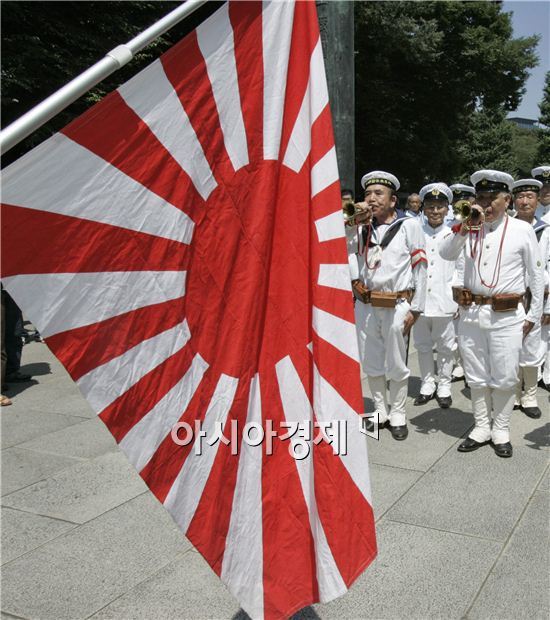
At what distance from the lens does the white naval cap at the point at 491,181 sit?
5270 millimetres

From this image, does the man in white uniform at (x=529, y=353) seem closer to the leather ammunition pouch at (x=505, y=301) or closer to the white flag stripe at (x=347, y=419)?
the leather ammunition pouch at (x=505, y=301)

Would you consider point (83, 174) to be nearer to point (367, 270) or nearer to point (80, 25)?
point (367, 270)

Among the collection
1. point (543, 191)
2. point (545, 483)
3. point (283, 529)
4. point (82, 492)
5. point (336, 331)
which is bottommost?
point (545, 483)

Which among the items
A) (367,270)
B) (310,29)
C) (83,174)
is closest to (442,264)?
(367,270)

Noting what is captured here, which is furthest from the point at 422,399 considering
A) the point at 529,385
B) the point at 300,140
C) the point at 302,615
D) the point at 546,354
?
the point at 300,140

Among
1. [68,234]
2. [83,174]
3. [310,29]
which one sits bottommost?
[68,234]

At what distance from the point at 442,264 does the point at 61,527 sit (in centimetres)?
488

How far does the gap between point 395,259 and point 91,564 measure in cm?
343

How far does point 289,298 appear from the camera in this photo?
2467 mm

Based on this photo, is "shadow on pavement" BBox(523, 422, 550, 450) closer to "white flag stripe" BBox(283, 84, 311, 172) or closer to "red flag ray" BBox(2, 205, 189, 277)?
"white flag stripe" BBox(283, 84, 311, 172)

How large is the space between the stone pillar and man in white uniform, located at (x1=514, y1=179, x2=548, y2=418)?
213 cm

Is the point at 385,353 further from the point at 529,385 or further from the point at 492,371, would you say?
the point at 529,385

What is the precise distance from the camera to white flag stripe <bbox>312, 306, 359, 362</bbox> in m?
2.50

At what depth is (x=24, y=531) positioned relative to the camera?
4.11 m
